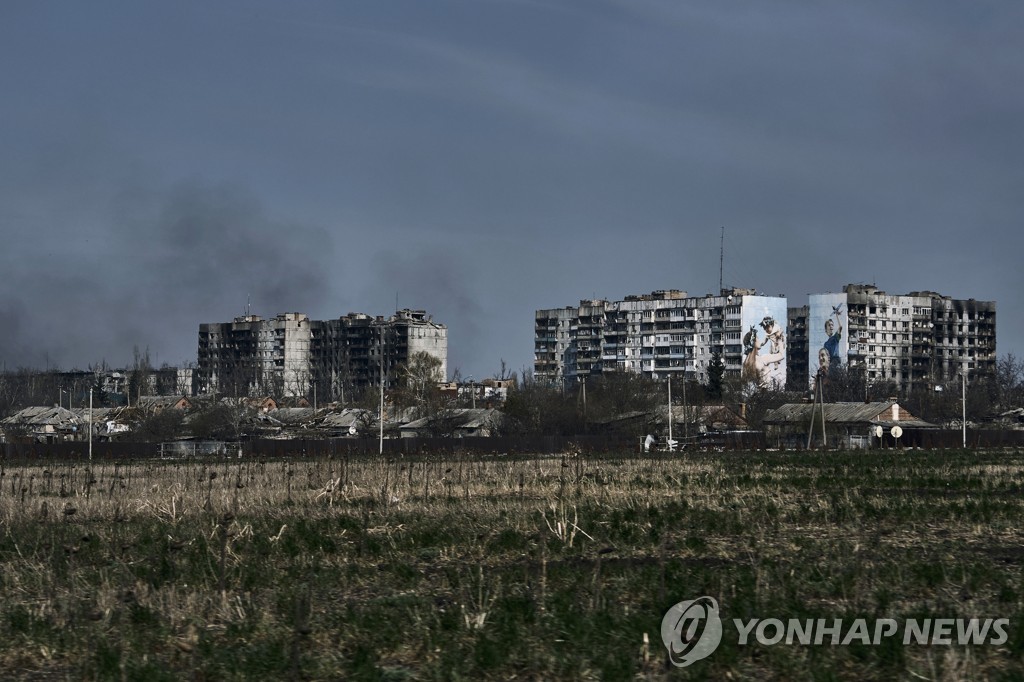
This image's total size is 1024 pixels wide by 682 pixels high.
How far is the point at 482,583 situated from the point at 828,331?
17514 centimetres

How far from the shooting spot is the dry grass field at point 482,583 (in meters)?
11.0

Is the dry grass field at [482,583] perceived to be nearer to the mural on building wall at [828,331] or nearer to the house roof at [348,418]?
the house roof at [348,418]

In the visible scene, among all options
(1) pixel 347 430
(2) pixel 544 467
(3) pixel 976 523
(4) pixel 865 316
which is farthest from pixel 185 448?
(4) pixel 865 316

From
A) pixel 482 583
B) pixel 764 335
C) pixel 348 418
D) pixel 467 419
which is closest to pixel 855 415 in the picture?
pixel 467 419

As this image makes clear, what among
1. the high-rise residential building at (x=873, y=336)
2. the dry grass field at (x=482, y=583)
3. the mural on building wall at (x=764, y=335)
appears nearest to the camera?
the dry grass field at (x=482, y=583)

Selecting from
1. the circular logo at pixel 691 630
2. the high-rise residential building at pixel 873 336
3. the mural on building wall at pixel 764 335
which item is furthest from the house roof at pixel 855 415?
the circular logo at pixel 691 630

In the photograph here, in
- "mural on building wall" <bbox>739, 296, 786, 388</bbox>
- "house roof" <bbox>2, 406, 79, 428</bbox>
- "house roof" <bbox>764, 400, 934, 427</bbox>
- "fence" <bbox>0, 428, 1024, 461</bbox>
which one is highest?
"mural on building wall" <bbox>739, 296, 786, 388</bbox>

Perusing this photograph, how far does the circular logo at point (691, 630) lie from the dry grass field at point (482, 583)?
139 millimetres

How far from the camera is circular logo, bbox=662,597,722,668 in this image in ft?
36.1

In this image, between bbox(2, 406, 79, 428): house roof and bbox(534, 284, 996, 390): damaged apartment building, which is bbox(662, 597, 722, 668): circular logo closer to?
bbox(2, 406, 79, 428): house roof

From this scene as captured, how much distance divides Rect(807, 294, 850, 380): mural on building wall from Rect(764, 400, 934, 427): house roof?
7632 centimetres

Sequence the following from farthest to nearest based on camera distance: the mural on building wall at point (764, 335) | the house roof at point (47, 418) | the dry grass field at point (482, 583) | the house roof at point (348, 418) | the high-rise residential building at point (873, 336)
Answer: the high-rise residential building at point (873, 336) < the mural on building wall at point (764, 335) < the house roof at point (47, 418) < the house roof at point (348, 418) < the dry grass field at point (482, 583)

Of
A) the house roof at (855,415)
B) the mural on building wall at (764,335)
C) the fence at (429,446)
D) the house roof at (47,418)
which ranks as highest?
the mural on building wall at (764,335)

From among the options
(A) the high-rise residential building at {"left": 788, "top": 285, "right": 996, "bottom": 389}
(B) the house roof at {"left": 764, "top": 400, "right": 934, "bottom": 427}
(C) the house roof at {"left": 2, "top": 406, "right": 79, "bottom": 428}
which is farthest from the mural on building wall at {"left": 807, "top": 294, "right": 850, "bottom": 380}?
(C) the house roof at {"left": 2, "top": 406, "right": 79, "bottom": 428}
